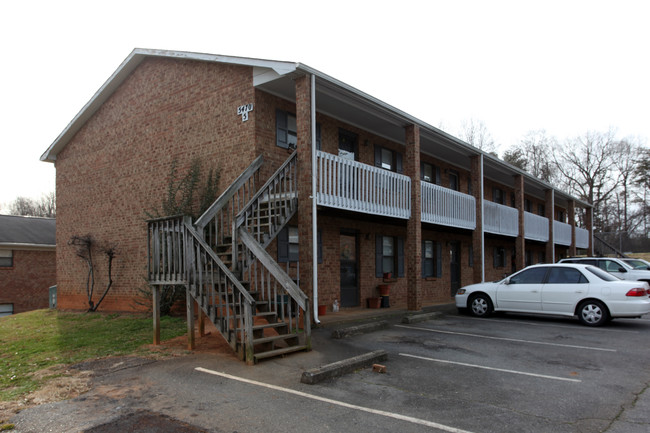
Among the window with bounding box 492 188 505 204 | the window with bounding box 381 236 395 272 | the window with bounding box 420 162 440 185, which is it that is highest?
the window with bounding box 420 162 440 185

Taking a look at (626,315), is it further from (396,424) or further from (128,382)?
(128,382)

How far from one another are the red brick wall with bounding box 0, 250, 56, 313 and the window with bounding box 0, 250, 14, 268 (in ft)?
0.42

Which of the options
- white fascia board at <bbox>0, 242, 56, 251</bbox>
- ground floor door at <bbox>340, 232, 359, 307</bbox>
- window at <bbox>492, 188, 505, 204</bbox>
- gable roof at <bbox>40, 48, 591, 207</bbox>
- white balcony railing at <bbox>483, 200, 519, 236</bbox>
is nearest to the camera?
gable roof at <bbox>40, 48, 591, 207</bbox>

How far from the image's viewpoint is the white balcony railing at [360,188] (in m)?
10.5

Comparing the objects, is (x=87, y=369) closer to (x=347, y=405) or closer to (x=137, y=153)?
(x=347, y=405)

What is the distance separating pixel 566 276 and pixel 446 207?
4.52 m

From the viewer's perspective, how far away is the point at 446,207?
15078 millimetres

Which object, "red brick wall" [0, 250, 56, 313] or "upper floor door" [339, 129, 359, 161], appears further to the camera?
"red brick wall" [0, 250, 56, 313]

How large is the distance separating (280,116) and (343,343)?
5940mm

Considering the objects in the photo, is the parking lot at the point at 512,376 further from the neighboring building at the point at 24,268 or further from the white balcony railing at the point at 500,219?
the neighboring building at the point at 24,268

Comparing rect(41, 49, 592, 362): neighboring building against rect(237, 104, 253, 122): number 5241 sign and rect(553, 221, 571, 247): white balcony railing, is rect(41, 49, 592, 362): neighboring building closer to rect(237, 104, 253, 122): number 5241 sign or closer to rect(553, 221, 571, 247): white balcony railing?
rect(237, 104, 253, 122): number 5241 sign

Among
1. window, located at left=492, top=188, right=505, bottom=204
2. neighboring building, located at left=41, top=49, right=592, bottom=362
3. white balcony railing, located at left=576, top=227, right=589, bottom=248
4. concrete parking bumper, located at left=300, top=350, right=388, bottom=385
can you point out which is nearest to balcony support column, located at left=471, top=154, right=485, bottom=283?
neighboring building, located at left=41, top=49, right=592, bottom=362

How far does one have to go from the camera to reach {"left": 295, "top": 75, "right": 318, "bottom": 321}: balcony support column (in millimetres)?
9812

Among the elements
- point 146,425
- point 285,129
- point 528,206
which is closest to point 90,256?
point 285,129
